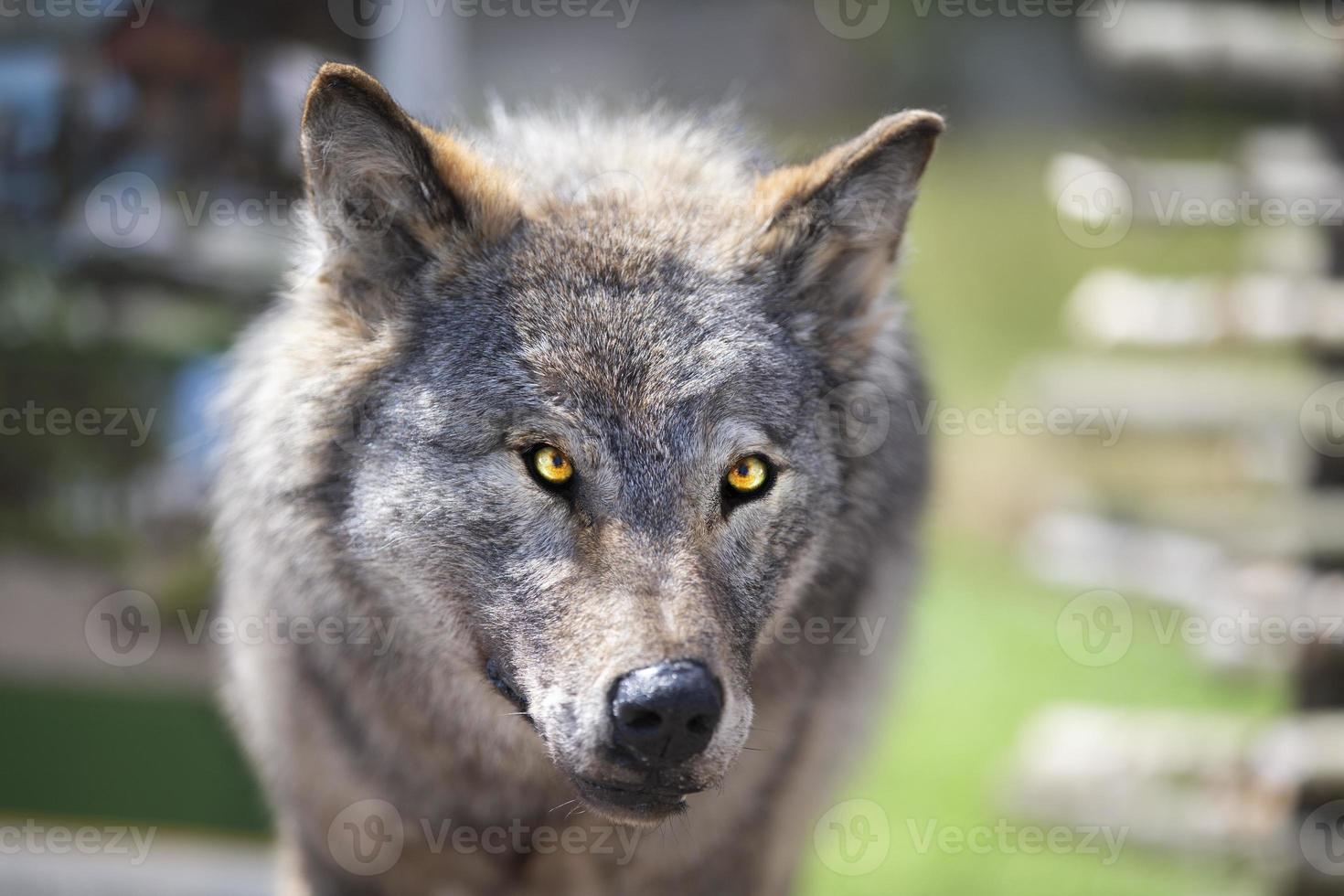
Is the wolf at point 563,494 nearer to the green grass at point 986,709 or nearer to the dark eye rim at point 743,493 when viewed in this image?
the dark eye rim at point 743,493

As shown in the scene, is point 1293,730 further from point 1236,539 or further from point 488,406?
point 488,406

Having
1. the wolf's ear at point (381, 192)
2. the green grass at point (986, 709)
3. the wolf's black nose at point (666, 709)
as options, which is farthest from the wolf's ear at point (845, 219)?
the green grass at point (986, 709)

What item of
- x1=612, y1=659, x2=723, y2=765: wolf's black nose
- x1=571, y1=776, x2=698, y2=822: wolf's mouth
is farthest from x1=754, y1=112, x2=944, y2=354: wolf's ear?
x1=571, y1=776, x2=698, y2=822: wolf's mouth

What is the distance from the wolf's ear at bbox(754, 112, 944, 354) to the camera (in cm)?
297

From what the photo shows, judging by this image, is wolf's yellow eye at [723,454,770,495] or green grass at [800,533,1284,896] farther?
green grass at [800,533,1284,896]

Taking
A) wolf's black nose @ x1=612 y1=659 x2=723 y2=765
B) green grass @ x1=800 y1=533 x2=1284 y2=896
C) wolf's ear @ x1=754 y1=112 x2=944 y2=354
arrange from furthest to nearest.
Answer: green grass @ x1=800 y1=533 x2=1284 y2=896, wolf's ear @ x1=754 y1=112 x2=944 y2=354, wolf's black nose @ x1=612 y1=659 x2=723 y2=765

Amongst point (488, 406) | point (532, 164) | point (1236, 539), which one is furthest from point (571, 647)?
point (1236, 539)

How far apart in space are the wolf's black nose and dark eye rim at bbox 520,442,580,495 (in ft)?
1.58

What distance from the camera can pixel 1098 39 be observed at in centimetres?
517

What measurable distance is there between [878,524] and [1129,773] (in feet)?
7.40

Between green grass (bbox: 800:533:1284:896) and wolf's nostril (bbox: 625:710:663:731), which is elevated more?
green grass (bbox: 800:533:1284:896)

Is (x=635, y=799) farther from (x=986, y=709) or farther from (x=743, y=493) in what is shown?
(x=986, y=709)

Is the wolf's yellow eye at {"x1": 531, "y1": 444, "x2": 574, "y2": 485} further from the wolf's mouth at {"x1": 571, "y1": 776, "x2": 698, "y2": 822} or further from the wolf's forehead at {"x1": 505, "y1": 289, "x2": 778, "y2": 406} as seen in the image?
the wolf's mouth at {"x1": 571, "y1": 776, "x2": 698, "y2": 822}

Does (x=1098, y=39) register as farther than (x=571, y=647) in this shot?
Yes
